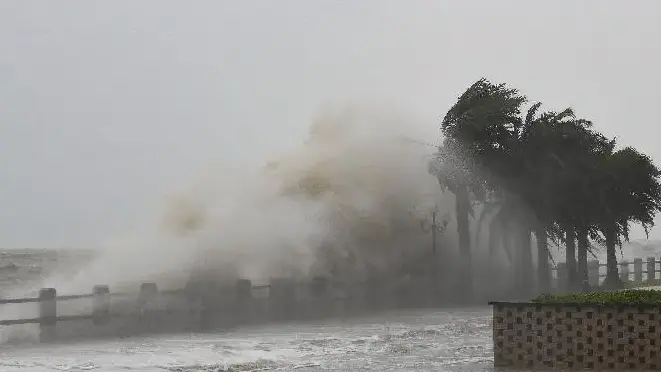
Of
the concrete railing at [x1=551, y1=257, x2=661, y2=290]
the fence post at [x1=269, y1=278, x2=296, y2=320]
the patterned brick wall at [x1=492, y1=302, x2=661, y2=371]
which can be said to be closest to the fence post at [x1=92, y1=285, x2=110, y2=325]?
the fence post at [x1=269, y1=278, x2=296, y2=320]

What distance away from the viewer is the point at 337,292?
34.1m

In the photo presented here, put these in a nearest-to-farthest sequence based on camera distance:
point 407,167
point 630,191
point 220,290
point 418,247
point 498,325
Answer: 1. point 498,325
2. point 220,290
3. point 630,191
4. point 418,247
5. point 407,167

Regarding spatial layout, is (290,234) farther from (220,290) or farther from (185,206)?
(220,290)

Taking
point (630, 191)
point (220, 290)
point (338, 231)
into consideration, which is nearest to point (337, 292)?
point (220, 290)

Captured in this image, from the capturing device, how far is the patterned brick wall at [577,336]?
1405 centimetres

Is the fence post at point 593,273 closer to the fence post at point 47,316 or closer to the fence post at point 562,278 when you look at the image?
the fence post at point 562,278

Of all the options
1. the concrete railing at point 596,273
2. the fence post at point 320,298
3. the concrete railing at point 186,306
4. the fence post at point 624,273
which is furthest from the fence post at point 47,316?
the fence post at point 624,273

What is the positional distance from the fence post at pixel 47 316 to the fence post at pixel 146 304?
9.77 ft

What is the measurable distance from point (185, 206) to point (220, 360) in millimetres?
29495

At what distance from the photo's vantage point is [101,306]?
981 inches

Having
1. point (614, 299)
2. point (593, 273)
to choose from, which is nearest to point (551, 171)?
point (593, 273)

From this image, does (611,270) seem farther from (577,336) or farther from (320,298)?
(577,336)

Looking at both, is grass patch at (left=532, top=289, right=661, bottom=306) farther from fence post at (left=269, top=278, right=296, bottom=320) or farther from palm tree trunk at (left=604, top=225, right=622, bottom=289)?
palm tree trunk at (left=604, top=225, right=622, bottom=289)

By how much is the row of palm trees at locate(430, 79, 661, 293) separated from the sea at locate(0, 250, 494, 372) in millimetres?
10742
